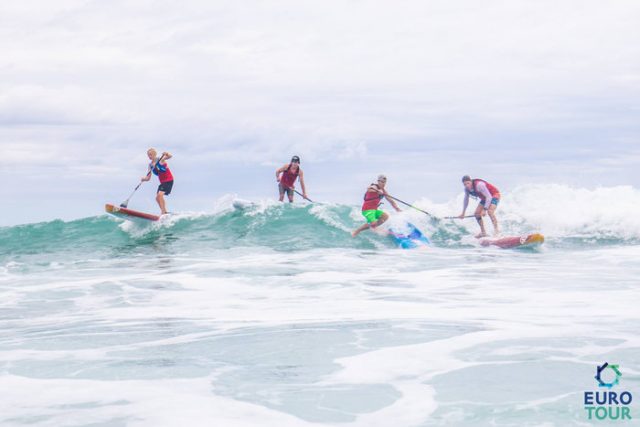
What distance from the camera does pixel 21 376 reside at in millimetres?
5852

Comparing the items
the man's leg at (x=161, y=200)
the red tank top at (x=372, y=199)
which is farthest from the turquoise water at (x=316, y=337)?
→ the man's leg at (x=161, y=200)

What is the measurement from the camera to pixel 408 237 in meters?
17.3

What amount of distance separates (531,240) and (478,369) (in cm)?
1151

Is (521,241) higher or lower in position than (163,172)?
lower

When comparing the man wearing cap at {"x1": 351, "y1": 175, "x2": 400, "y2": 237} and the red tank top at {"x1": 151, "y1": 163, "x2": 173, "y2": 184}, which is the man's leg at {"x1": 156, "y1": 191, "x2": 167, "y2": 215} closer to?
the red tank top at {"x1": 151, "y1": 163, "x2": 173, "y2": 184}

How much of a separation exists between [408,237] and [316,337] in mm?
10424

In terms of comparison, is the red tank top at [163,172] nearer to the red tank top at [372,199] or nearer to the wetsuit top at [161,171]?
the wetsuit top at [161,171]

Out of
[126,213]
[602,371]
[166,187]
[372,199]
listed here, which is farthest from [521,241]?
[602,371]

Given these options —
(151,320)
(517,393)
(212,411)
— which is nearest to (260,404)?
(212,411)

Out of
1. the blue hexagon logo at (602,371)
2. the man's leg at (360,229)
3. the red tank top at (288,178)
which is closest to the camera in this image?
the blue hexagon logo at (602,371)

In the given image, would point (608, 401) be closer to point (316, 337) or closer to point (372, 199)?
point (316, 337)

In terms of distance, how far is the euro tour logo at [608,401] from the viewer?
4.64m

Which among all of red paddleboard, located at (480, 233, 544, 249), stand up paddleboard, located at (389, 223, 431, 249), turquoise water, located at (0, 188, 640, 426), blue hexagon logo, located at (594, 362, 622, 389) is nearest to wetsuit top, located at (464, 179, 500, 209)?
red paddleboard, located at (480, 233, 544, 249)

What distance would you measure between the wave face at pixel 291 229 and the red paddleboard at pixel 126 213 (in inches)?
12.0
